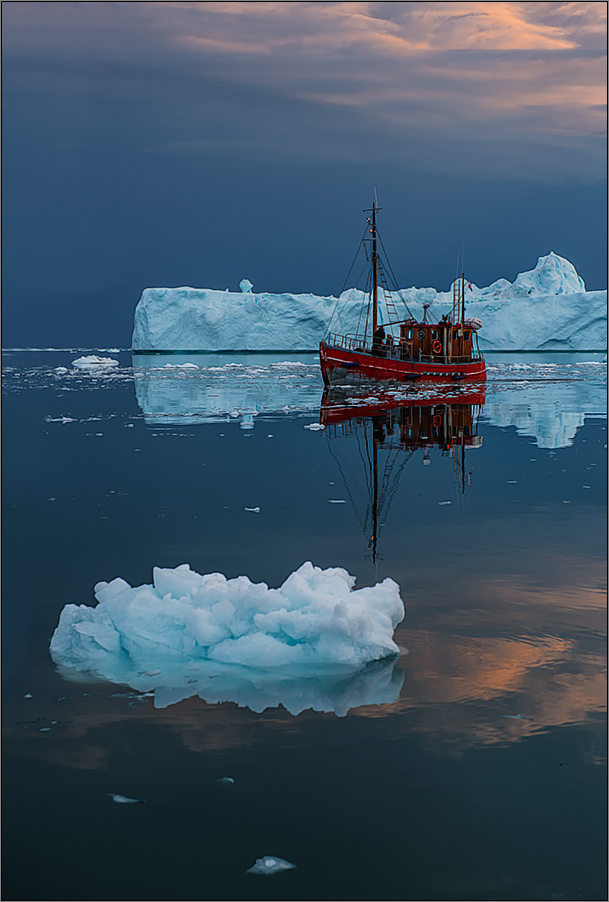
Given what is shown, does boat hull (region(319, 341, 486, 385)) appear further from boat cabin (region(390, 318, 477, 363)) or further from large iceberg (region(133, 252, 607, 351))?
large iceberg (region(133, 252, 607, 351))

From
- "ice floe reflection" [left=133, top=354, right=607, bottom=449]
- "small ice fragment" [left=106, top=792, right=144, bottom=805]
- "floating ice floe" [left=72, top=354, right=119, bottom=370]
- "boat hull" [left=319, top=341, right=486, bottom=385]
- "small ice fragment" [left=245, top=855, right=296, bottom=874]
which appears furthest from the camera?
"floating ice floe" [left=72, top=354, right=119, bottom=370]

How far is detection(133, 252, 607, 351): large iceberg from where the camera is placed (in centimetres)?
5038

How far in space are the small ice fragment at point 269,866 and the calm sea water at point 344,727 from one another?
0.02 metres

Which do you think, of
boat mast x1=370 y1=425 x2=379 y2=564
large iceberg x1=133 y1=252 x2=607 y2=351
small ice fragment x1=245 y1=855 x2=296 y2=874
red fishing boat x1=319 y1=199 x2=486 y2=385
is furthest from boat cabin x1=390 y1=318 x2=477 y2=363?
large iceberg x1=133 y1=252 x2=607 y2=351

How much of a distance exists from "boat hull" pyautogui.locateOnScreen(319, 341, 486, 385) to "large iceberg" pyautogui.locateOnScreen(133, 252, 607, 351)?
25259 millimetres

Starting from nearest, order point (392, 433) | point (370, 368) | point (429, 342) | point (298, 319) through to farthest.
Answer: point (392, 433) → point (370, 368) → point (429, 342) → point (298, 319)

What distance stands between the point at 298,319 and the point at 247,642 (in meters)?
48.2

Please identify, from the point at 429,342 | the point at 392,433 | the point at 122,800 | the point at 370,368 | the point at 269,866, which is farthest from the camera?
the point at 429,342

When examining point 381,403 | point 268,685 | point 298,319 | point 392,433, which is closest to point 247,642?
point 268,685

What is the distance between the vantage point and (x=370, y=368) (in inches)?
926

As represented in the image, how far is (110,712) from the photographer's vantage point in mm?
3457

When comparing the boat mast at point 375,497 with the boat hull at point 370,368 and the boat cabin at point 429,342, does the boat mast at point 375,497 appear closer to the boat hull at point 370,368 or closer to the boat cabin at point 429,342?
the boat hull at point 370,368

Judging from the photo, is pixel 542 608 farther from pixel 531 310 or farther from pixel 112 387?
pixel 531 310

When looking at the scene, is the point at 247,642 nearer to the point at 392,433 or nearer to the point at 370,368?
the point at 392,433
